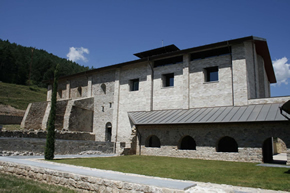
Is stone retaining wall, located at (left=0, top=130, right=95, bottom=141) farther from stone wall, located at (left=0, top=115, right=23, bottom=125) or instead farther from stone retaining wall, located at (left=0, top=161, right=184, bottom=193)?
stone wall, located at (left=0, top=115, right=23, bottom=125)

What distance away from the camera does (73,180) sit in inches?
283

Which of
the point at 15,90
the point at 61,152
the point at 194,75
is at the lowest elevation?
the point at 61,152

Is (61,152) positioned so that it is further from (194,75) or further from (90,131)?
(194,75)

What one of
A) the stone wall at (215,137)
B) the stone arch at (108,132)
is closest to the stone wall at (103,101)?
the stone arch at (108,132)

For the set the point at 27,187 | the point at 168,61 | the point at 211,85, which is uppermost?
the point at 168,61

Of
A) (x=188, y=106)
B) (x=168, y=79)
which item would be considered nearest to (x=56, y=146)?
(x=188, y=106)

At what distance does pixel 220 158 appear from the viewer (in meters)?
15.6

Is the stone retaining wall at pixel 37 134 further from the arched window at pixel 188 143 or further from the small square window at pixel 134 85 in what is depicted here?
the arched window at pixel 188 143

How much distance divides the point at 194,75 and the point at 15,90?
53.9m

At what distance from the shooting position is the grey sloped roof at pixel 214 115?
14.6 meters

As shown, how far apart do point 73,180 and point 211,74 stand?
15.8 metres

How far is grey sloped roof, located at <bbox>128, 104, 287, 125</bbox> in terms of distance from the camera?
1460 centimetres

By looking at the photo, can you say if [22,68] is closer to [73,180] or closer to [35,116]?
[35,116]

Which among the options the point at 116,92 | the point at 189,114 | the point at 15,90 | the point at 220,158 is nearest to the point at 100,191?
the point at 220,158
